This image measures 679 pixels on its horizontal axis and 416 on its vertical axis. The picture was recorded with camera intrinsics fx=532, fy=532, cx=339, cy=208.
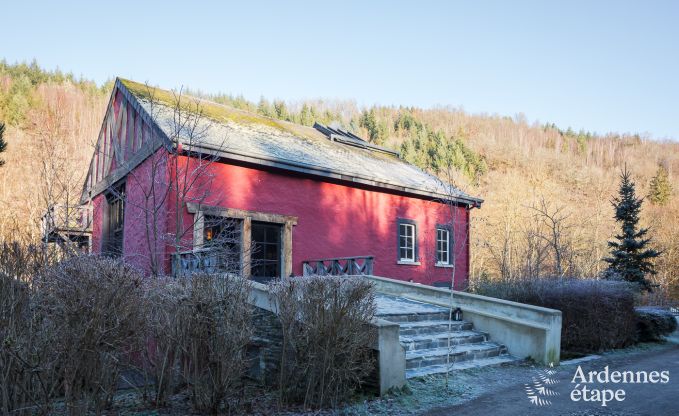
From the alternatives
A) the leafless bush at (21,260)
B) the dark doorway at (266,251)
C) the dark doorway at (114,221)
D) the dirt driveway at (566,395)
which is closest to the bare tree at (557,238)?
the dirt driveway at (566,395)

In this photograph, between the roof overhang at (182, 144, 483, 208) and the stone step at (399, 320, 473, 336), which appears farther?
the roof overhang at (182, 144, 483, 208)

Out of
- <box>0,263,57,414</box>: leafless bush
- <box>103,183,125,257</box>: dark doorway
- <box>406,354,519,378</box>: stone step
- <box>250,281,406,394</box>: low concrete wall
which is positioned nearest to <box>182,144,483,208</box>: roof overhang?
<box>406,354,519,378</box>: stone step

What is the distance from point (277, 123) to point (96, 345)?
47.3ft

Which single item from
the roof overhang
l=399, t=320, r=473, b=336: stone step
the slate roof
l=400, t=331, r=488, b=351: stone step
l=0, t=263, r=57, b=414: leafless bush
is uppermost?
the slate roof

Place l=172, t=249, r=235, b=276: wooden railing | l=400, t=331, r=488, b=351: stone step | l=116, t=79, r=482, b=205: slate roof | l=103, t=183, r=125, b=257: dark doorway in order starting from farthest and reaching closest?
l=103, t=183, r=125, b=257: dark doorway → l=116, t=79, r=482, b=205: slate roof → l=172, t=249, r=235, b=276: wooden railing → l=400, t=331, r=488, b=351: stone step

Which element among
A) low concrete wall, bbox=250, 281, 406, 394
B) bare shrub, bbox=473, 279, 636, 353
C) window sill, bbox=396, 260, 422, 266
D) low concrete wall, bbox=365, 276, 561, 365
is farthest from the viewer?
window sill, bbox=396, 260, 422, 266

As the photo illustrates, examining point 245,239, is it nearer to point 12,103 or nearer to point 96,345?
point 96,345

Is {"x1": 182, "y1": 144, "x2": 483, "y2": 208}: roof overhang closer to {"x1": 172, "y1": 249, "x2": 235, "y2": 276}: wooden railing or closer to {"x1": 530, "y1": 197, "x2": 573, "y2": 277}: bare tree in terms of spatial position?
{"x1": 172, "y1": 249, "x2": 235, "y2": 276}: wooden railing

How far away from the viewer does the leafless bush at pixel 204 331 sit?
18.4ft

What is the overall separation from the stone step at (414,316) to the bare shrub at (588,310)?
2.10 metres

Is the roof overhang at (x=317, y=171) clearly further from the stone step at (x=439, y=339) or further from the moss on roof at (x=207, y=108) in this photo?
the stone step at (x=439, y=339)

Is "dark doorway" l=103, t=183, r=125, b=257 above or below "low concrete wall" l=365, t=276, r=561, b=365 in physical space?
above

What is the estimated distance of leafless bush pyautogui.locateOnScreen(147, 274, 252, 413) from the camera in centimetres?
561

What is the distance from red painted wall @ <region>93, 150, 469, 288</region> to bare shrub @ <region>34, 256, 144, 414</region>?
641cm
